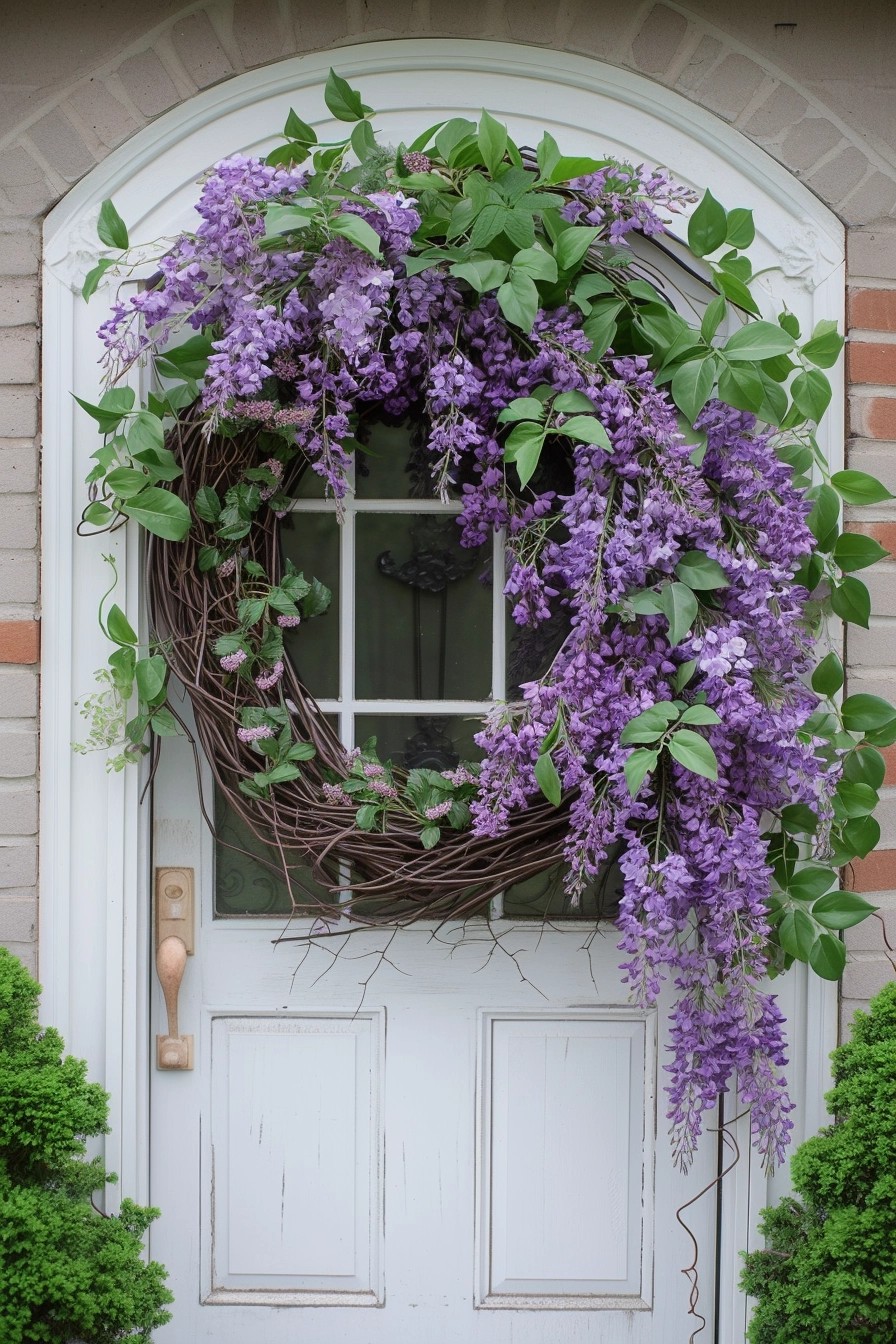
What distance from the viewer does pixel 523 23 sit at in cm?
178

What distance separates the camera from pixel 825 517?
1.68m

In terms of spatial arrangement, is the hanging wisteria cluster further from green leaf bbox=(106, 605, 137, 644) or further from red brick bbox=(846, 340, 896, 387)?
red brick bbox=(846, 340, 896, 387)

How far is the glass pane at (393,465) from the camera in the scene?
1.87 m

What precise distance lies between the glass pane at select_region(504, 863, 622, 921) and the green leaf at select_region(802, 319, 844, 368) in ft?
3.00

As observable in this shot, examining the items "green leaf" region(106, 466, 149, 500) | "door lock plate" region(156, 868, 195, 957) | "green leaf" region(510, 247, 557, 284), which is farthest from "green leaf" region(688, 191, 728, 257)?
"door lock plate" region(156, 868, 195, 957)

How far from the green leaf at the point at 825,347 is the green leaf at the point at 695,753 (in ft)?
2.14

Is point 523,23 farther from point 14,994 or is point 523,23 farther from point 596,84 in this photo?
point 14,994

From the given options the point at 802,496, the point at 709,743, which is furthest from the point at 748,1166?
the point at 802,496

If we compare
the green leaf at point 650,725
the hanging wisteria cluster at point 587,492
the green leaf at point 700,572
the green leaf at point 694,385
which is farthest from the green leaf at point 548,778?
the green leaf at point 694,385

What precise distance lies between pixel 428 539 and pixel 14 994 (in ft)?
3.29

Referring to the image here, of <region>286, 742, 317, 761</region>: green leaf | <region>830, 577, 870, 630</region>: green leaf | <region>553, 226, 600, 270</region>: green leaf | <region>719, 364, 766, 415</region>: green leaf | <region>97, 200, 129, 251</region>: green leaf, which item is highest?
<region>97, 200, 129, 251</region>: green leaf

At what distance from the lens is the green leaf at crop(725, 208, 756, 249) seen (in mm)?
1658

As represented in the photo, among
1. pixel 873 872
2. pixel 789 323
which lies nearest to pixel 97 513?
pixel 789 323

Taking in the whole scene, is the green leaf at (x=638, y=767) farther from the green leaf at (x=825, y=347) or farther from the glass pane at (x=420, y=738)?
the green leaf at (x=825, y=347)
